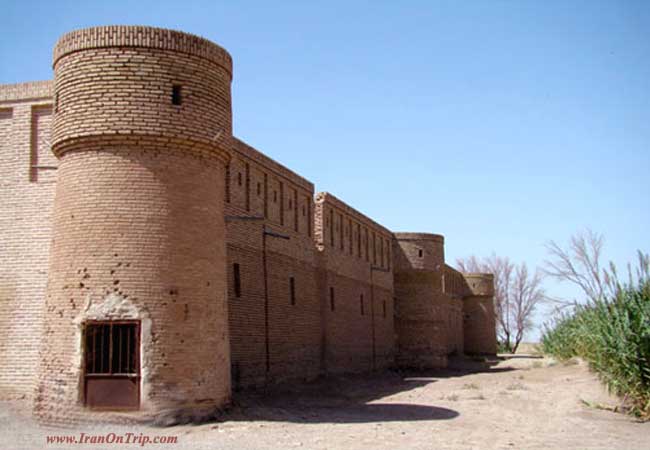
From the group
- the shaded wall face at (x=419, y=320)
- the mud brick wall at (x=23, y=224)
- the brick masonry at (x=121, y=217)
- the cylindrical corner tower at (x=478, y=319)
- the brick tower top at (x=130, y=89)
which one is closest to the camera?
the brick masonry at (x=121, y=217)

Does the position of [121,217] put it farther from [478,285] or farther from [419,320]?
[478,285]

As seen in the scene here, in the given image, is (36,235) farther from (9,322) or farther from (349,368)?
(349,368)

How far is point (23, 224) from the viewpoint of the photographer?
51.5 feet

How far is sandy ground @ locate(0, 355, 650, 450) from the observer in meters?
11.9

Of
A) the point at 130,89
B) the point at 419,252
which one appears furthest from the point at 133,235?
the point at 419,252

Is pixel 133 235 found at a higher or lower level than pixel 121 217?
lower

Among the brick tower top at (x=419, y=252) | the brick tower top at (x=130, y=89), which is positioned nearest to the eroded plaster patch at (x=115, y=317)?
the brick tower top at (x=130, y=89)

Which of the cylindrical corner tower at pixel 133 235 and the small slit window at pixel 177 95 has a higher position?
the small slit window at pixel 177 95

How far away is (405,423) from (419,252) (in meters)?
22.7

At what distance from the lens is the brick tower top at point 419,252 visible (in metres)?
36.0

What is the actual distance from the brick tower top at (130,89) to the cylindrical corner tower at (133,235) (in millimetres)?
20

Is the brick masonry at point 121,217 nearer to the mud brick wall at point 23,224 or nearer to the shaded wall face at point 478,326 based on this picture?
the mud brick wall at point 23,224

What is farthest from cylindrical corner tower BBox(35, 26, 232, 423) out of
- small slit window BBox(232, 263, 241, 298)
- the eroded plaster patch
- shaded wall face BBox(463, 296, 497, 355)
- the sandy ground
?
shaded wall face BBox(463, 296, 497, 355)

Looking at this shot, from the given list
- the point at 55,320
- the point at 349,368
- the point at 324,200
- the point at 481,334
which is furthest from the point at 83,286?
the point at 481,334
